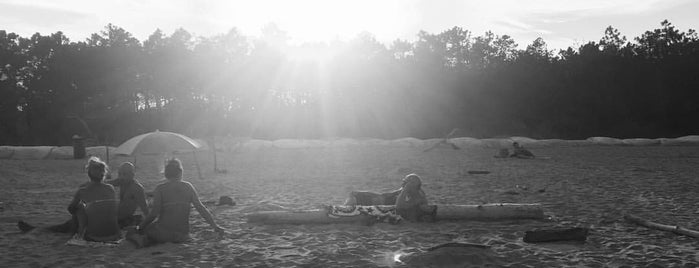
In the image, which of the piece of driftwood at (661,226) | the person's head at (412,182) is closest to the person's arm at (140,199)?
the person's head at (412,182)

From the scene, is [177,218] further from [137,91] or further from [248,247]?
[137,91]

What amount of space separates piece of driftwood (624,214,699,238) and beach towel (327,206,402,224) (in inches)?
137

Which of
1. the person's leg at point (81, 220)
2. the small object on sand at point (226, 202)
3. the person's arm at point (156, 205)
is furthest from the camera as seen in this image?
the small object on sand at point (226, 202)

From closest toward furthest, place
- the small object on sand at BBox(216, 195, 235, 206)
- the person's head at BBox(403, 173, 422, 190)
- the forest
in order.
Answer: the person's head at BBox(403, 173, 422, 190)
the small object on sand at BBox(216, 195, 235, 206)
the forest

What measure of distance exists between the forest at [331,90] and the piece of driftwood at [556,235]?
41.7m

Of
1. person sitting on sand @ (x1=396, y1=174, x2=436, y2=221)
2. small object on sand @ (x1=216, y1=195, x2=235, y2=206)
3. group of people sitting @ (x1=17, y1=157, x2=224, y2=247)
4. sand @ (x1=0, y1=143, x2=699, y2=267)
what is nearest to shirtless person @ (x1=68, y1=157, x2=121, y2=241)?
group of people sitting @ (x1=17, y1=157, x2=224, y2=247)

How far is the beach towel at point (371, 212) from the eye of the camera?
8.99 metres

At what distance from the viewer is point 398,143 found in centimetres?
3719

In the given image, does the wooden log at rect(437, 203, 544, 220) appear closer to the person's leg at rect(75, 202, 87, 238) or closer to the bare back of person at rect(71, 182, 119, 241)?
the bare back of person at rect(71, 182, 119, 241)

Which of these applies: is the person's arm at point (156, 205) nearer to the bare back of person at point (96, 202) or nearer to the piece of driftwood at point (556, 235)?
the bare back of person at point (96, 202)

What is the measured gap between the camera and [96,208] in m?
7.43

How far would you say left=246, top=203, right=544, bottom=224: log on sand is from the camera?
9.02 meters

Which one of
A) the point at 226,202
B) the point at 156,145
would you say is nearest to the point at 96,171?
the point at 226,202

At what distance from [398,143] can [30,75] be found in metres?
34.5
